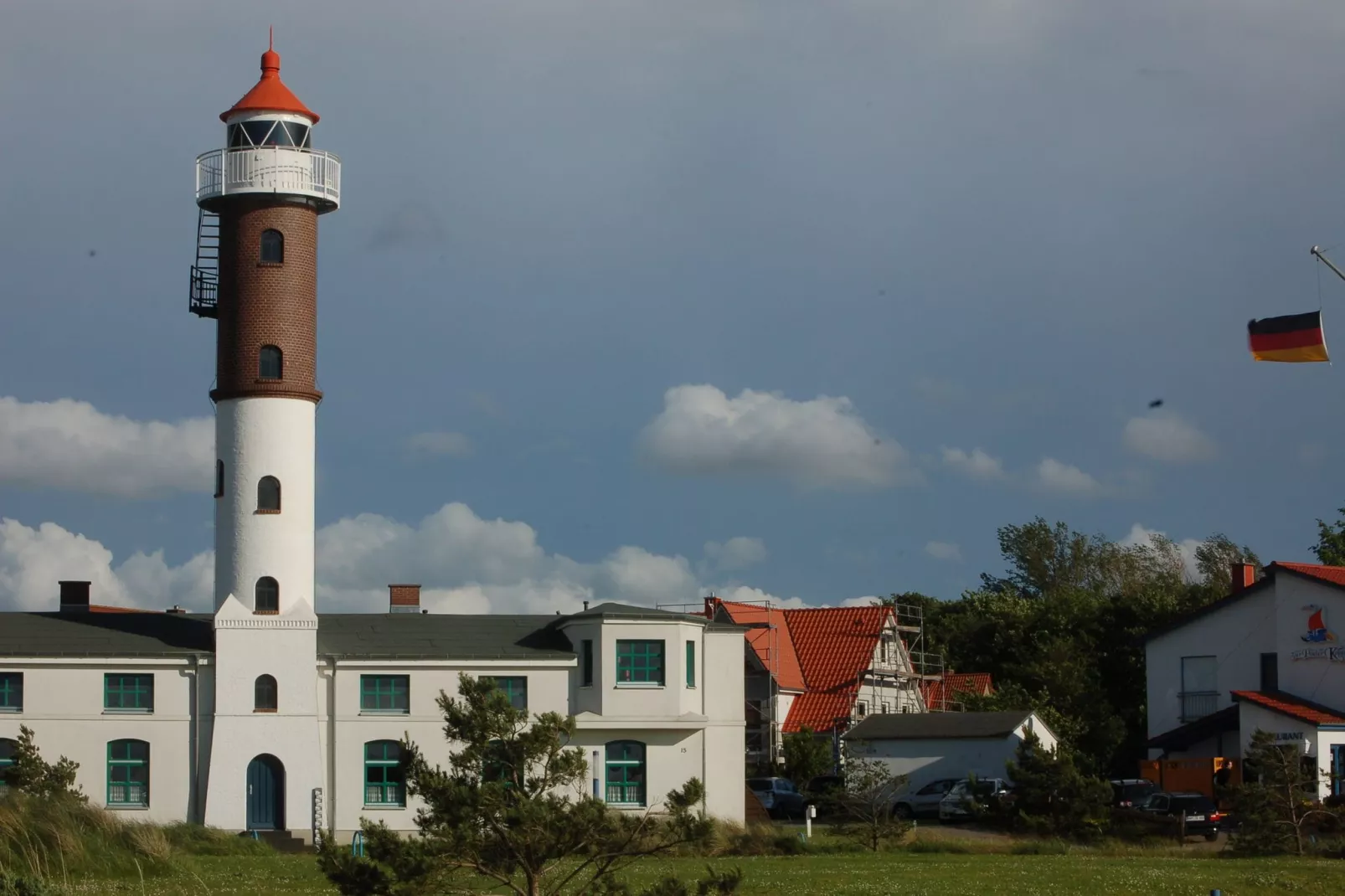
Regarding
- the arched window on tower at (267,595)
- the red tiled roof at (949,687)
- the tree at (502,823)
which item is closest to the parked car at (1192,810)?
the arched window on tower at (267,595)

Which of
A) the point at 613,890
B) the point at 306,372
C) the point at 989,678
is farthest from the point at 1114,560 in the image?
the point at 613,890

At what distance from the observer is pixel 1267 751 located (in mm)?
36219

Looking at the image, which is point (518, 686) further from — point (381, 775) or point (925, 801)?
point (925, 801)

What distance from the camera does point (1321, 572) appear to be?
167 feet

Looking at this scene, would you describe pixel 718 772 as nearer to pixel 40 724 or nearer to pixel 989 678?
pixel 40 724

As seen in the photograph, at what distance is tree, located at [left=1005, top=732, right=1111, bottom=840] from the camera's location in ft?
129

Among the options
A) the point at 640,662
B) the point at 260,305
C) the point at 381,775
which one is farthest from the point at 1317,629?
the point at 260,305

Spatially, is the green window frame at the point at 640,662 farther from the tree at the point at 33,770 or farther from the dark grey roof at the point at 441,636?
the tree at the point at 33,770

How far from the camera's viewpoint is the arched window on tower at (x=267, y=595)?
46.3 metres

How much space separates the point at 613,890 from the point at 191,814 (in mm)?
32515

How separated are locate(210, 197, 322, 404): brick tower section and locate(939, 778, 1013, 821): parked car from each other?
2009cm

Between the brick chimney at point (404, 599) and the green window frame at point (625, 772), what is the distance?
27.5 ft

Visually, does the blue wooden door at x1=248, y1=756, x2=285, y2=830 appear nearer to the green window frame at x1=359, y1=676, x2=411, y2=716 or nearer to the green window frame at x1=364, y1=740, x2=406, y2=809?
the green window frame at x1=364, y1=740, x2=406, y2=809

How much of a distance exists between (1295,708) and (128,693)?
31.0 metres
